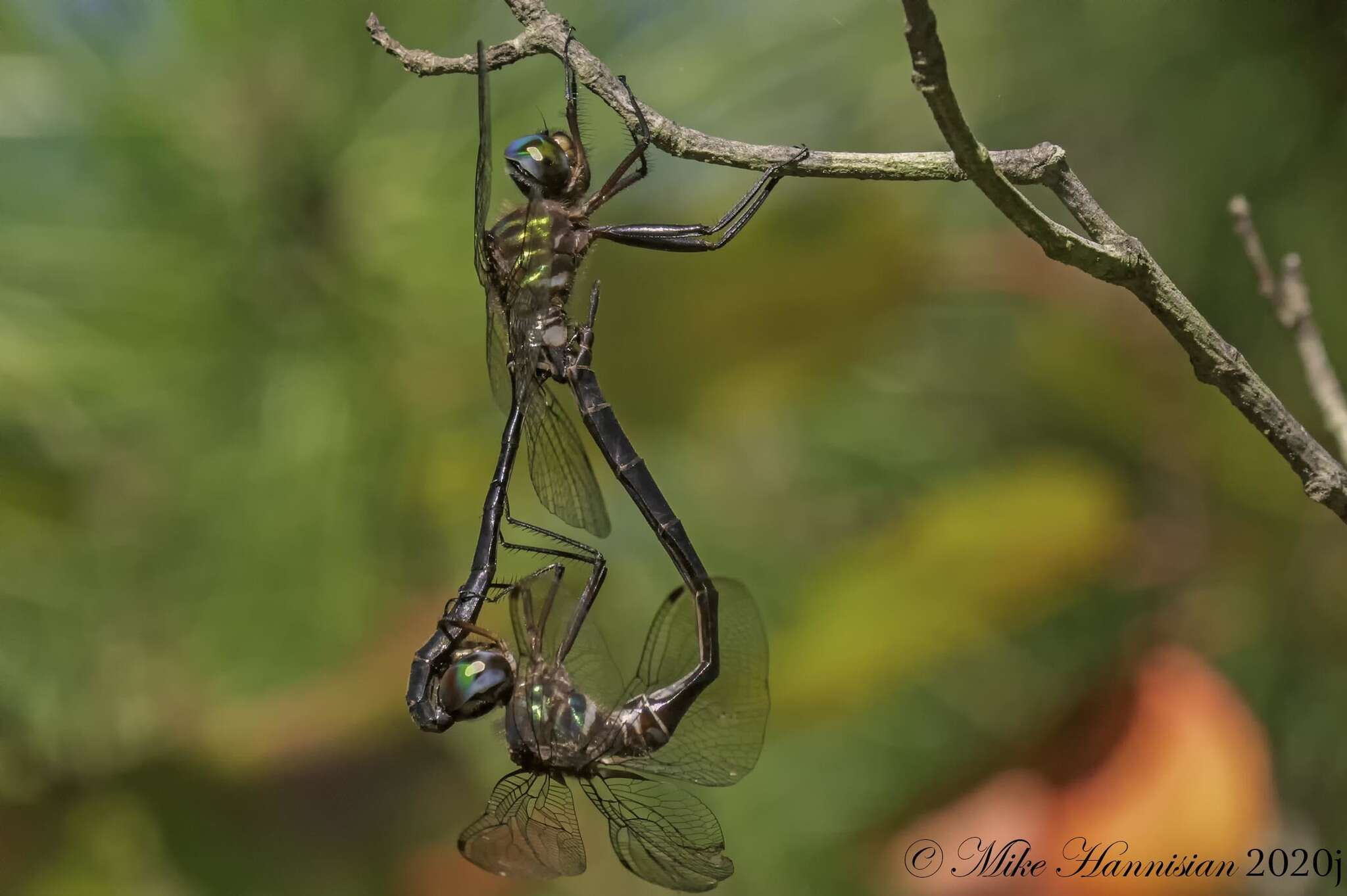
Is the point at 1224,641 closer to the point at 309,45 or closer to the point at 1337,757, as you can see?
the point at 1337,757

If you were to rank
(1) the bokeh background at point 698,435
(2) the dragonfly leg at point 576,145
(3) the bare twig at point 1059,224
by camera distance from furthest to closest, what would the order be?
(1) the bokeh background at point 698,435 → (2) the dragonfly leg at point 576,145 → (3) the bare twig at point 1059,224

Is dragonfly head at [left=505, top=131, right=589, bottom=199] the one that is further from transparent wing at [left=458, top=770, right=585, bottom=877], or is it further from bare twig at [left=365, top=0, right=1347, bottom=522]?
transparent wing at [left=458, top=770, right=585, bottom=877]

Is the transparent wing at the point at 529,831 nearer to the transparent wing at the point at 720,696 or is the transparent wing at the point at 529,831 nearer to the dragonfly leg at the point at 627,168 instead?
the transparent wing at the point at 720,696

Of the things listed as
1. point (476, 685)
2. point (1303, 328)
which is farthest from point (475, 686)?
point (1303, 328)

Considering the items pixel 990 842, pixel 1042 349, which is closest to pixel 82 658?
pixel 990 842

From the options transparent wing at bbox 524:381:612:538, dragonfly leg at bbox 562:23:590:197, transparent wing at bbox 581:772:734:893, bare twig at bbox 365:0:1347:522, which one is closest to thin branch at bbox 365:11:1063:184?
bare twig at bbox 365:0:1347:522

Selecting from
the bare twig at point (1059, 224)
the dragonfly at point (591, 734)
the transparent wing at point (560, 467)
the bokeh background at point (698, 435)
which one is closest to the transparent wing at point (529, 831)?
the dragonfly at point (591, 734)

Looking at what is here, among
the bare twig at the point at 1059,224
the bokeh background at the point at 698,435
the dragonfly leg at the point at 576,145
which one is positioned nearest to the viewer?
the bare twig at the point at 1059,224

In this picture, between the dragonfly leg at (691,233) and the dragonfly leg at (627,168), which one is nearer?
the dragonfly leg at (627,168)
